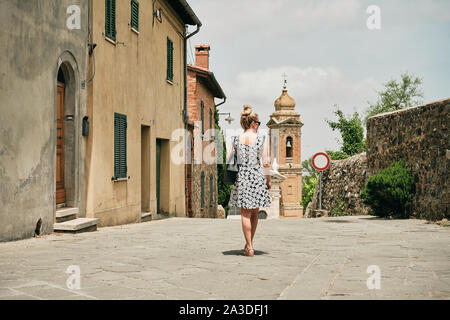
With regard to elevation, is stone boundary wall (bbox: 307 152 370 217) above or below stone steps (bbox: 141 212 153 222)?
above

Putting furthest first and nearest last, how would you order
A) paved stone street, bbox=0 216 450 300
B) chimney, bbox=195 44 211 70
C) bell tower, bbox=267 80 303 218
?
1. bell tower, bbox=267 80 303 218
2. chimney, bbox=195 44 211 70
3. paved stone street, bbox=0 216 450 300

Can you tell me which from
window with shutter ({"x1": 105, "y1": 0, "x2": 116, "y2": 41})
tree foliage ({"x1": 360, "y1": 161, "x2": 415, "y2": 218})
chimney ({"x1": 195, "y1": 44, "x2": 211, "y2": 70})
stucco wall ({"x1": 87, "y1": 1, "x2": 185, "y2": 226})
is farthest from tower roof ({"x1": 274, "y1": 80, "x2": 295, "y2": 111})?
window with shutter ({"x1": 105, "y1": 0, "x2": 116, "y2": 41})

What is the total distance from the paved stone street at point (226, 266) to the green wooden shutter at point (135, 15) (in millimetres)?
5791

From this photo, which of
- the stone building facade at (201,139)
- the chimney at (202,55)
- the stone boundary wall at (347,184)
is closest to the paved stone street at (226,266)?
the stone boundary wall at (347,184)

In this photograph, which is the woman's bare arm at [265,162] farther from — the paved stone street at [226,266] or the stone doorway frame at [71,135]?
the stone doorway frame at [71,135]

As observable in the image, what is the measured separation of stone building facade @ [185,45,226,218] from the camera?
61.3ft

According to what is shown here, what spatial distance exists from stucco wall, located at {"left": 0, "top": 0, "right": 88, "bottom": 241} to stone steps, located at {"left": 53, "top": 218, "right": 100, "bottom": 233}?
0.60 ft

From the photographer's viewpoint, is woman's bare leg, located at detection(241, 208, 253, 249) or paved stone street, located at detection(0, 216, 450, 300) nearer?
paved stone street, located at detection(0, 216, 450, 300)

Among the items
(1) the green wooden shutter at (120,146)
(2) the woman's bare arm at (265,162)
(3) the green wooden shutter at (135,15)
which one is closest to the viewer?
(2) the woman's bare arm at (265,162)

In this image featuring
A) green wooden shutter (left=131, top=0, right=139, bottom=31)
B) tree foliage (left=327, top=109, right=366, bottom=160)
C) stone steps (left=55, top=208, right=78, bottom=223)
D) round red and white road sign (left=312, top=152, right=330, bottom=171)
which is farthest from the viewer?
tree foliage (left=327, top=109, right=366, bottom=160)

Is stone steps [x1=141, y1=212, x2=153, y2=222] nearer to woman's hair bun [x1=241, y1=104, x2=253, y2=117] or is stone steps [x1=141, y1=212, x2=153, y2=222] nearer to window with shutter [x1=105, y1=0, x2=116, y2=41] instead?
window with shutter [x1=105, y1=0, x2=116, y2=41]

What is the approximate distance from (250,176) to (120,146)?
564 centimetres

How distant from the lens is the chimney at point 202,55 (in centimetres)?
2481
